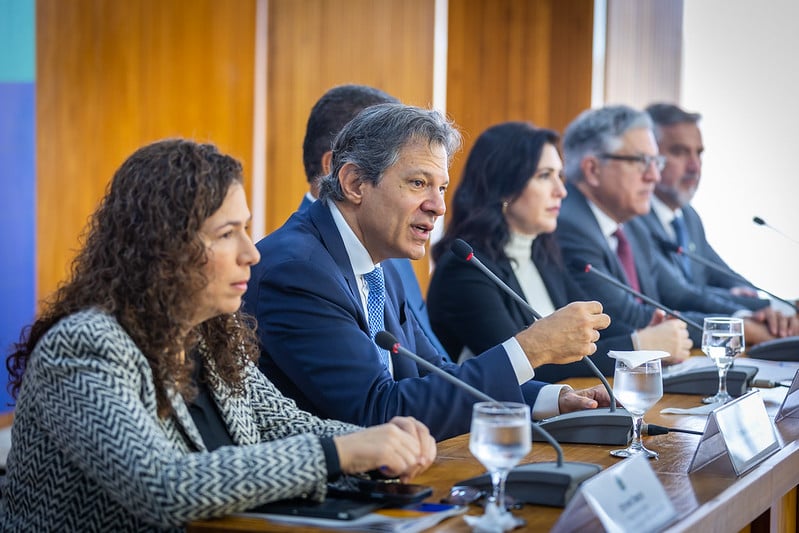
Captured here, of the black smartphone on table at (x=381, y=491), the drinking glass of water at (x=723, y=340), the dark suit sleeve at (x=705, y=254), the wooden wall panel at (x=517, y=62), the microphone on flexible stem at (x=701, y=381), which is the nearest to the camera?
the black smartphone on table at (x=381, y=491)

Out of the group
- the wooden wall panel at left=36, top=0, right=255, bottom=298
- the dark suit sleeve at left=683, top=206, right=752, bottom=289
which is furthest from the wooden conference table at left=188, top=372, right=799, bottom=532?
the dark suit sleeve at left=683, top=206, right=752, bottom=289

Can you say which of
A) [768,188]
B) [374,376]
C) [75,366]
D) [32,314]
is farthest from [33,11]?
[768,188]

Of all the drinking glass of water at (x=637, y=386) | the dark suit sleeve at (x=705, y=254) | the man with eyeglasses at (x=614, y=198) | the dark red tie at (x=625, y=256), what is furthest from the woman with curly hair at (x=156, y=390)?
the dark suit sleeve at (x=705, y=254)

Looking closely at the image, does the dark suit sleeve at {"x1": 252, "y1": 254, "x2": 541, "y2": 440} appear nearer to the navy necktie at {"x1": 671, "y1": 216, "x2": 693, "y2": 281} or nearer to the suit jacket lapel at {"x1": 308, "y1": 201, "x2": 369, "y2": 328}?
the suit jacket lapel at {"x1": 308, "y1": 201, "x2": 369, "y2": 328}

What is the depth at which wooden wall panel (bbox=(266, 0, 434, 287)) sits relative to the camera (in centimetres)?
611

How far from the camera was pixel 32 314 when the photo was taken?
4492 mm

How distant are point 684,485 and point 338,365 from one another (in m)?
0.72

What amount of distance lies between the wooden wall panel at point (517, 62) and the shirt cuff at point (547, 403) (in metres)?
3.87

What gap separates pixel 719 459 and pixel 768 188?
5.59 meters

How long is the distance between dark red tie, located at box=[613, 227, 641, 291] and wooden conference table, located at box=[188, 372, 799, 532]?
208cm

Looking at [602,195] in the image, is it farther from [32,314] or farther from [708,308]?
[32,314]

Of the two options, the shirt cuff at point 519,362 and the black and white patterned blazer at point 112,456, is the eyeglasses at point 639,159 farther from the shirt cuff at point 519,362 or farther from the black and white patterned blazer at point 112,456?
the black and white patterned blazer at point 112,456

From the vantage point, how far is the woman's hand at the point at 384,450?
1.58 metres

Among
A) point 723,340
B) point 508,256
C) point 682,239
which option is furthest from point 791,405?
point 682,239
